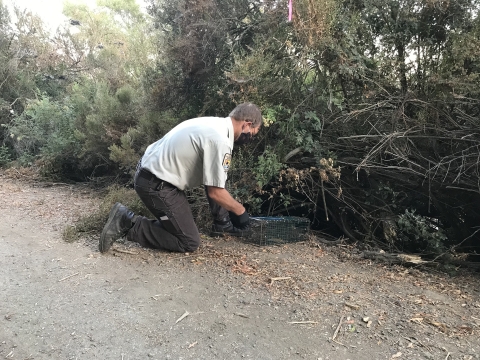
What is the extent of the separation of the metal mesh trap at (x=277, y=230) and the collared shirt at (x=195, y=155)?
88cm

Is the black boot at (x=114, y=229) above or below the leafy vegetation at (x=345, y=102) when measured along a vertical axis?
below

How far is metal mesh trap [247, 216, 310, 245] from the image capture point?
15.1 ft

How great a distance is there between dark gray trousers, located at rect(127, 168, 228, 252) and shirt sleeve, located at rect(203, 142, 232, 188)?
0.52 metres

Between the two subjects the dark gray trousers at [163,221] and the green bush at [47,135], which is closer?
the dark gray trousers at [163,221]

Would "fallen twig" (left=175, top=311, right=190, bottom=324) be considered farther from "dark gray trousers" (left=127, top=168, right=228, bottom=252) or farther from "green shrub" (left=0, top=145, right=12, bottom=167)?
"green shrub" (left=0, top=145, right=12, bottom=167)

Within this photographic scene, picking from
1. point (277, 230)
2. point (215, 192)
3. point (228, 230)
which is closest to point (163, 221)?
point (215, 192)

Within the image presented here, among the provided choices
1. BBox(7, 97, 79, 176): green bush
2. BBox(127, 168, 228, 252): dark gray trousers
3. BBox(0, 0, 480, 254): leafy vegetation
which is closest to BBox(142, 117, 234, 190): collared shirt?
BBox(127, 168, 228, 252): dark gray trousers

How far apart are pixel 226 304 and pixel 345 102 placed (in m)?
2.90

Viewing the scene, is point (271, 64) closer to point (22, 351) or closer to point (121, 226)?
point (121, 226)

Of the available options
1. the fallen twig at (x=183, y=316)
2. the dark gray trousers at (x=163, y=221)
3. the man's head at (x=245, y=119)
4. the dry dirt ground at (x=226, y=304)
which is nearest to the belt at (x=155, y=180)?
the dark gray trousers at (x=163, y=221)

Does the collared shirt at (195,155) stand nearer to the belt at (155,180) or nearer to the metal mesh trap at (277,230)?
the belt at (155,180)

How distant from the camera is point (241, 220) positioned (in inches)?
164

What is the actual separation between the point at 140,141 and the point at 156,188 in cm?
308

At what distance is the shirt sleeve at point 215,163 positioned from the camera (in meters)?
3.76
